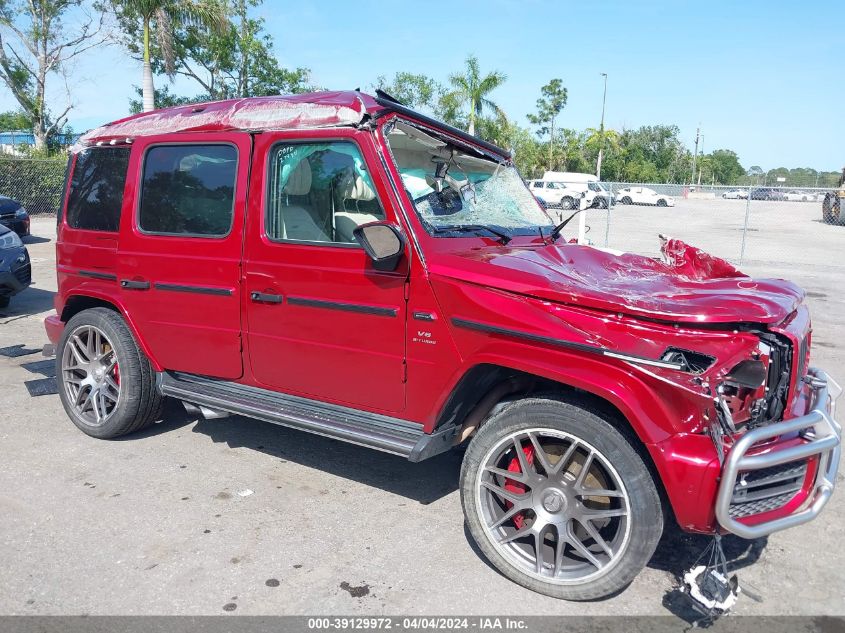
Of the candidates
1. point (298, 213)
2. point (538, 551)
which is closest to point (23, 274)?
point (298, 213)

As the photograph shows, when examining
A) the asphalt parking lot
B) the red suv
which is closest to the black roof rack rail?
the red suv

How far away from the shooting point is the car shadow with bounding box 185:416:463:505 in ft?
13.6

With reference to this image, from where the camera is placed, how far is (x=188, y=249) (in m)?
4.15

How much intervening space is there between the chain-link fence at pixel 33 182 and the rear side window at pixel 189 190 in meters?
18.5

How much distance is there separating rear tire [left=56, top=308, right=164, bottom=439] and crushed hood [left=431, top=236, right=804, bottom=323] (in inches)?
96.0

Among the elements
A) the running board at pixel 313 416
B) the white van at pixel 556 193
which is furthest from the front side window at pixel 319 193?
the white van at pixel 556 193

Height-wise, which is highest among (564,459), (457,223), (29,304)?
(457,223)

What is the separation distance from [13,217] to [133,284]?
12.2m

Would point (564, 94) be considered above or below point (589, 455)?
above

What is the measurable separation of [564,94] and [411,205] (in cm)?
6176

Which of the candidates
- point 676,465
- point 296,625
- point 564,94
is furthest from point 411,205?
point 564,94

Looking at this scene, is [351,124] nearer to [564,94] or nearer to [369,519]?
[369,519]

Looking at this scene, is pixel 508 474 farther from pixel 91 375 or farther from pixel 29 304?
pixel 29 304

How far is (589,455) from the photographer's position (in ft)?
9.34
